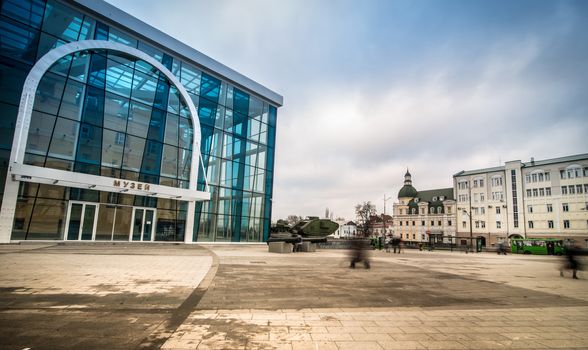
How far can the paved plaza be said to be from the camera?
4.49 meters

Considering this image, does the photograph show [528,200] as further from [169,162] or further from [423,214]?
[169,162]

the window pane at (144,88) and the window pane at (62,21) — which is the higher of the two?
the window pane at (62,21)

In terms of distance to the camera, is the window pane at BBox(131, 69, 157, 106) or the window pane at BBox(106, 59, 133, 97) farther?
the window pane at BBox(131, 69, 157, 106)

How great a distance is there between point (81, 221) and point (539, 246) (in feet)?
162

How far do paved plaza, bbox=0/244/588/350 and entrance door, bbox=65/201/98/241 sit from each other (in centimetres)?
1202

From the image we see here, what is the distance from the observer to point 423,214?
7662 cm

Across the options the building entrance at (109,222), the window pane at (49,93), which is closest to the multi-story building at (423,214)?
the building entrance at (109,222)

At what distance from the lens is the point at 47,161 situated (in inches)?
778

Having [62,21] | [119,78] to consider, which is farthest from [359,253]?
[62,21]

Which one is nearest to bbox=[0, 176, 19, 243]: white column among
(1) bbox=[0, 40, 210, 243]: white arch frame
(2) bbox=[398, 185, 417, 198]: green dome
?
Result: (1) bbox=[0, 40, 210, 243]: white arch frame

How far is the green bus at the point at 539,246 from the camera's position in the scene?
1364 inches

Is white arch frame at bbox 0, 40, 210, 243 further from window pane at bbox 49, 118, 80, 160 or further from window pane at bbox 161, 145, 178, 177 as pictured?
window pane at bbox 161, 145, 178, 177

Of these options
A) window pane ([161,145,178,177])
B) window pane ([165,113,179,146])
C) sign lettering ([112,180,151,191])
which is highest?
window pane ([165,113,179,146])

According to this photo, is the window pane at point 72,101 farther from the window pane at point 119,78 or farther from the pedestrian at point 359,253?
the pedestrian at point 359,253
